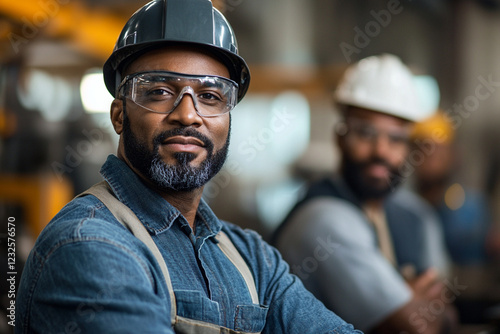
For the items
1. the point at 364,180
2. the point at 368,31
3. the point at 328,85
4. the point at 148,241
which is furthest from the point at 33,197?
the point at 368,31

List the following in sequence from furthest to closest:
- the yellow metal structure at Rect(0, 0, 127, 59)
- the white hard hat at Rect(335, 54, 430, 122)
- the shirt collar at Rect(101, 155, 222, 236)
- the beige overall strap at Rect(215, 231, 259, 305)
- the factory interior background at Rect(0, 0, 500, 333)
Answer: the factory interior background at Rect(0, 0, 500, 333) → the yellow metal structure at Rect(0, 0, 127, 59) → the white hard hat at Rect(335, 54, 430, 122) → the beige overall strap at Rect(215, 231, 259, 305) → the shirt collar at Rect(101, 155, 222, 236)

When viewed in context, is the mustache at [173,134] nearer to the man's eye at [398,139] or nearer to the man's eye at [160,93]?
the man's eye at [160,93]

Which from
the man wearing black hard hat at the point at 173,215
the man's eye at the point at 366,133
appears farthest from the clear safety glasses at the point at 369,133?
the man wearing black hard hat at the point at 173,215

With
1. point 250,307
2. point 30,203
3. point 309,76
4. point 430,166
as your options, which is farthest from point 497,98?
point 250,307

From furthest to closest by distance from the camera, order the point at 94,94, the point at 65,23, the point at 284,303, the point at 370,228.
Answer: the point at 94,94
the point at 65,23
the point at 370,228
the point at 284,303

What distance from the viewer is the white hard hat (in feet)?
10.1

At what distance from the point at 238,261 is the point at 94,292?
556 millimetres

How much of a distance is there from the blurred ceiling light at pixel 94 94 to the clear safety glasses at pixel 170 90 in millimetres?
2454

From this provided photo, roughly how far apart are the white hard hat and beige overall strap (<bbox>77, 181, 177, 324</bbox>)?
208 cm

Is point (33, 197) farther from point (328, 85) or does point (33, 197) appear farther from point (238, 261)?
point (328, 85)

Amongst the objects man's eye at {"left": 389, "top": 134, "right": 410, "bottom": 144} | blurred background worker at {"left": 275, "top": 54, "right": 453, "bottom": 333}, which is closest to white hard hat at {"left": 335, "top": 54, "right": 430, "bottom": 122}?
blurred background worker at {"left": 275, "top": 54, "right": 453, "bottom": 333}

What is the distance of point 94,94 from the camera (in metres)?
3.91

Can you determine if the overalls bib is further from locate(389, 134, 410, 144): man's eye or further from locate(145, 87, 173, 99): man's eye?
locate(389, 134, 410, 144): man's eye

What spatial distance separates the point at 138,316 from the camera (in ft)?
3.36
